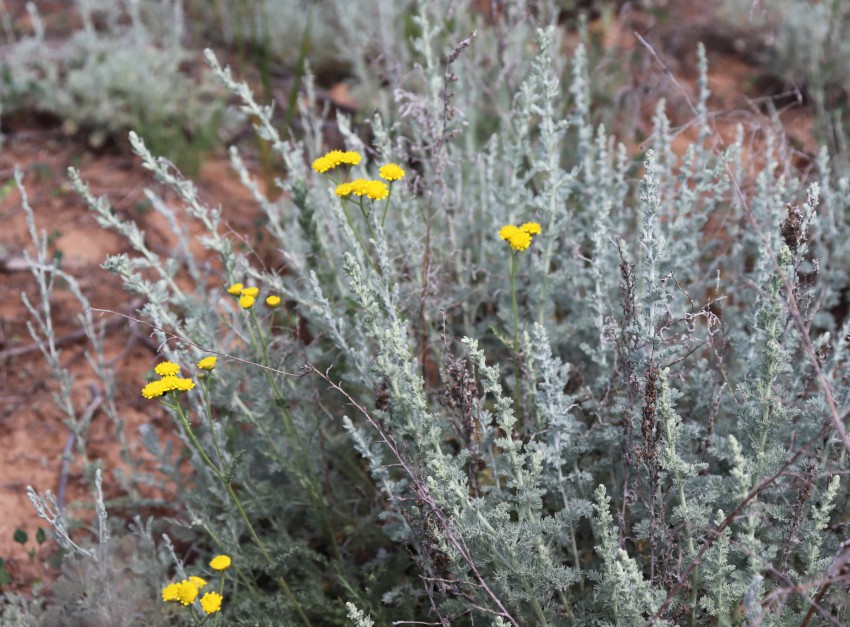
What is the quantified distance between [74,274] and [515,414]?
2271 mm

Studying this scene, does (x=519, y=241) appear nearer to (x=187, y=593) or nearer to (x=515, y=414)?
(x=515, y=414)

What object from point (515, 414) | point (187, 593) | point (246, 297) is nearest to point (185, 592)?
point (187, 593)

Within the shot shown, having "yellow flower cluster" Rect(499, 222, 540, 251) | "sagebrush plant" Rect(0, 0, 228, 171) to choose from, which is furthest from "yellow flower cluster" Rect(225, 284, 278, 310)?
"sagebrush plant" Rect(0, 0, 228, 171)

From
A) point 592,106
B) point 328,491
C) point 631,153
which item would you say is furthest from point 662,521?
point 592,106

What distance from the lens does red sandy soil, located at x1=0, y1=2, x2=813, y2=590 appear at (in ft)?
9.90

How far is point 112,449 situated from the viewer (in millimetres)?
3164

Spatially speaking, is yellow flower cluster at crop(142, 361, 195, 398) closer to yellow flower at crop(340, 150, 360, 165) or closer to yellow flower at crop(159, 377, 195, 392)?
yellow flower at crop(159, 377, 195, 392)

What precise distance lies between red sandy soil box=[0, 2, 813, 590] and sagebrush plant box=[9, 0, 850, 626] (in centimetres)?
46

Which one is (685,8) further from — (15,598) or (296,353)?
(15,598)

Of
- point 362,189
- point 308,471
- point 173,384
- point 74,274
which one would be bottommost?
point 308,471

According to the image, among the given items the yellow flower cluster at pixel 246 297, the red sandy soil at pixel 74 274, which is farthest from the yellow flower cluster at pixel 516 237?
the red sandy soil at pixel 74 274

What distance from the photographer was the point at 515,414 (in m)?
2.43

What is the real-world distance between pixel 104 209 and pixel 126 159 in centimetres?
210

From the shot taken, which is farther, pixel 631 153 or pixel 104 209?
pixel 631 153
